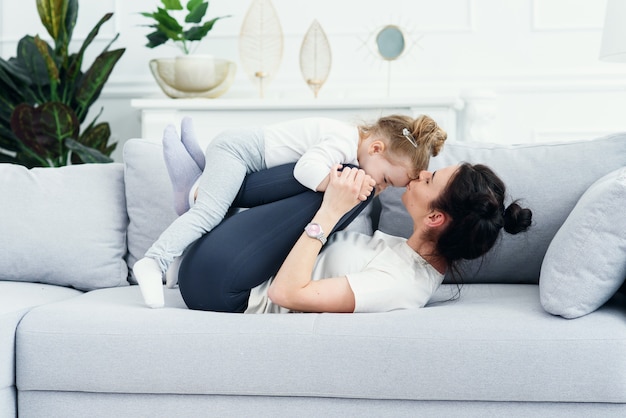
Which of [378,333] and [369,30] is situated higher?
[369,30]

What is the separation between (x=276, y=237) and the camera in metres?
1.87

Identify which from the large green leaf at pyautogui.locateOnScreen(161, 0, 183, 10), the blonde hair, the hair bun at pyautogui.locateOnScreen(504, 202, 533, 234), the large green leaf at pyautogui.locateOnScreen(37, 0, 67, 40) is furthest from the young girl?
the large green leaf at pyautogui.locateOnScreen(37, 0, 67, 40)

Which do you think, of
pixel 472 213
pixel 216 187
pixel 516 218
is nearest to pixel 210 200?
pixel 216 187

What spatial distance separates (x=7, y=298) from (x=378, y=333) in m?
1.09

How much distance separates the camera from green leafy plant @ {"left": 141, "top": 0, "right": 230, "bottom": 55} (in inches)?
137

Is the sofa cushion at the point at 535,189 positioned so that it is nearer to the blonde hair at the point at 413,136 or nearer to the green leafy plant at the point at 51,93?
the blonde hair at the point at 413,136

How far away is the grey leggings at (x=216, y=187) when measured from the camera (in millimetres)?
1884

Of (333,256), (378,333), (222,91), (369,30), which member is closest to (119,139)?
(222,91)

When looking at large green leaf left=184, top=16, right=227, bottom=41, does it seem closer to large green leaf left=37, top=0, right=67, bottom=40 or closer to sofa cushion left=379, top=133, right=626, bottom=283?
large green leaf left=37, top=0, right=67, bottom=40

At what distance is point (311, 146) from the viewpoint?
1975 mm

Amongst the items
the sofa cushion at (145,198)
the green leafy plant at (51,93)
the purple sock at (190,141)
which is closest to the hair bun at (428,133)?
the purple sock at (190,141)

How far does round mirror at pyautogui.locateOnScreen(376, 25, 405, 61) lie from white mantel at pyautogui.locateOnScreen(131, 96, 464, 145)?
0.27 meters

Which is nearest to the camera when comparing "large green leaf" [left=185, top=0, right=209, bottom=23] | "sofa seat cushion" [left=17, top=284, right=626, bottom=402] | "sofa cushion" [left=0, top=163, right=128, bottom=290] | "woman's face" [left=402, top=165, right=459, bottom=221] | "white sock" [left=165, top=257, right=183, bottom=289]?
"sofa seat cushion" [left=17, top=284, right=626, bottom=402]

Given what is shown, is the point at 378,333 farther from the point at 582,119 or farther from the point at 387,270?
the point at 582,119
